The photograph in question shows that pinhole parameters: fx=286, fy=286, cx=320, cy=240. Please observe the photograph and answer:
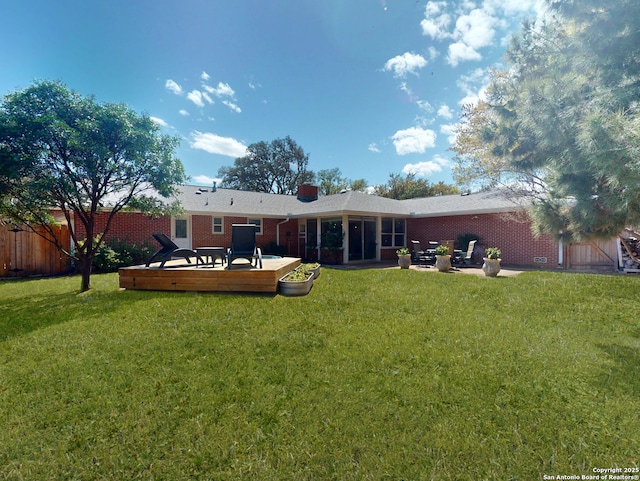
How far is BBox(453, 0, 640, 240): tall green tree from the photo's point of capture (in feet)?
8.86

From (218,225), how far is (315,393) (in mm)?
12963

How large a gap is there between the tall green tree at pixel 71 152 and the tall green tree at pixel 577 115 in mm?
7900

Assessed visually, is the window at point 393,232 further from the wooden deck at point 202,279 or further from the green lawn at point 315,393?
the green lawn at point 315,393

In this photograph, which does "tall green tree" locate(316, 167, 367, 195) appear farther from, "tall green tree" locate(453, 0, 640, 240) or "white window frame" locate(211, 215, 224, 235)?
"tall green tree" locate(453, 0, 640, 240)

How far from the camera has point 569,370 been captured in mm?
3258

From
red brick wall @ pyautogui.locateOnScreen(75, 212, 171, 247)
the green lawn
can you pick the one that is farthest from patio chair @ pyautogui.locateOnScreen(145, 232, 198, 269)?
red brick wall @ pyautogui.locateOnScreen(75, 212, 171, 247)

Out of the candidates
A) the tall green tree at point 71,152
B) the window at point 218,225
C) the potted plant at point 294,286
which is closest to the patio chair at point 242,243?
the potted plant at point 294,286

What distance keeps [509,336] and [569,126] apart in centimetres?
291

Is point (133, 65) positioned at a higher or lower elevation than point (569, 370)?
higher

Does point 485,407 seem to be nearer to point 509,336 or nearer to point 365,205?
point 509,336

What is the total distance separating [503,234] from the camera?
41.6 ft

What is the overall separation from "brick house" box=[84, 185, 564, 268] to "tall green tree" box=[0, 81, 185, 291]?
5291 millimetres

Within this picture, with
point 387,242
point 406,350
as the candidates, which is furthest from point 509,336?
point 387,242

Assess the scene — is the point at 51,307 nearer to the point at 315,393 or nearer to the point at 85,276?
the point at 85,276
